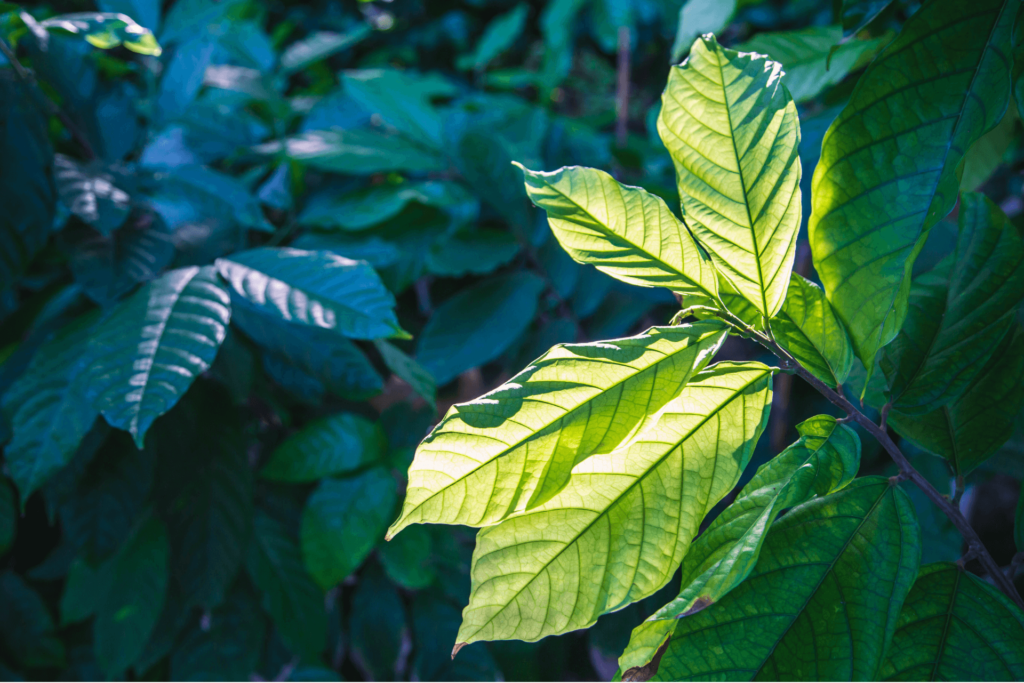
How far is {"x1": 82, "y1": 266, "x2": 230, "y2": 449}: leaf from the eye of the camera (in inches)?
22.1

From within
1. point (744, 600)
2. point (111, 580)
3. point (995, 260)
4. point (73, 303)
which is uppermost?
point (995, 260)

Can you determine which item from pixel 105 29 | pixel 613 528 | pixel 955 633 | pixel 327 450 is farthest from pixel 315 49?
pixel 955 633

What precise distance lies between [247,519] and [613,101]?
77.5 inches

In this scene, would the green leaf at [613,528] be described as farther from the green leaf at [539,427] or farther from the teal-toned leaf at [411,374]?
the teal-toned leaf at [411,374]

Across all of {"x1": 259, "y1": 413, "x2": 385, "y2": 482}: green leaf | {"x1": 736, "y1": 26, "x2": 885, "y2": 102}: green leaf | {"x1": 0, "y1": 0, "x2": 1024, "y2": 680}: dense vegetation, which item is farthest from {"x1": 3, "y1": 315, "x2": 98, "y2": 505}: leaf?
{"x1": 736, "y1": 26, "x2": 885, "y2": 102}: green leaf

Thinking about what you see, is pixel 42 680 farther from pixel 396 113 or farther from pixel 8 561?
pixel 396 113

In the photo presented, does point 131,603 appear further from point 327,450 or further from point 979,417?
point 979,417

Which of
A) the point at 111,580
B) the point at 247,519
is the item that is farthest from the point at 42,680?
the point at 247,519

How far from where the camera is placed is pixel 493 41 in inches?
62.6

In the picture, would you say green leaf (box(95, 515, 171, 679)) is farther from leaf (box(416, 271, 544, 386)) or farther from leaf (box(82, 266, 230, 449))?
leaf (box(416, 271, 544, 386))

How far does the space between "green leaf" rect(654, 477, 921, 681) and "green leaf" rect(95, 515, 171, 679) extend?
0.83m

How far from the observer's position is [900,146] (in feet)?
1.37

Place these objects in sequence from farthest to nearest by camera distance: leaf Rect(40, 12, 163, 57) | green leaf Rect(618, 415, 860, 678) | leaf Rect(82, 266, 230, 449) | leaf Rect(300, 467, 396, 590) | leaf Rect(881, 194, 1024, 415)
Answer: leaf Rect(300, 467, 396, 590), leaf Rect(40, 12, 163, 57), leaf Rect(82, 266, 230, 449), leaf Rect(881, 194, 1024, 415), green leaf Rect(618, 415, 860, 678)

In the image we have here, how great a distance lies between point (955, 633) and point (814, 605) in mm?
116
